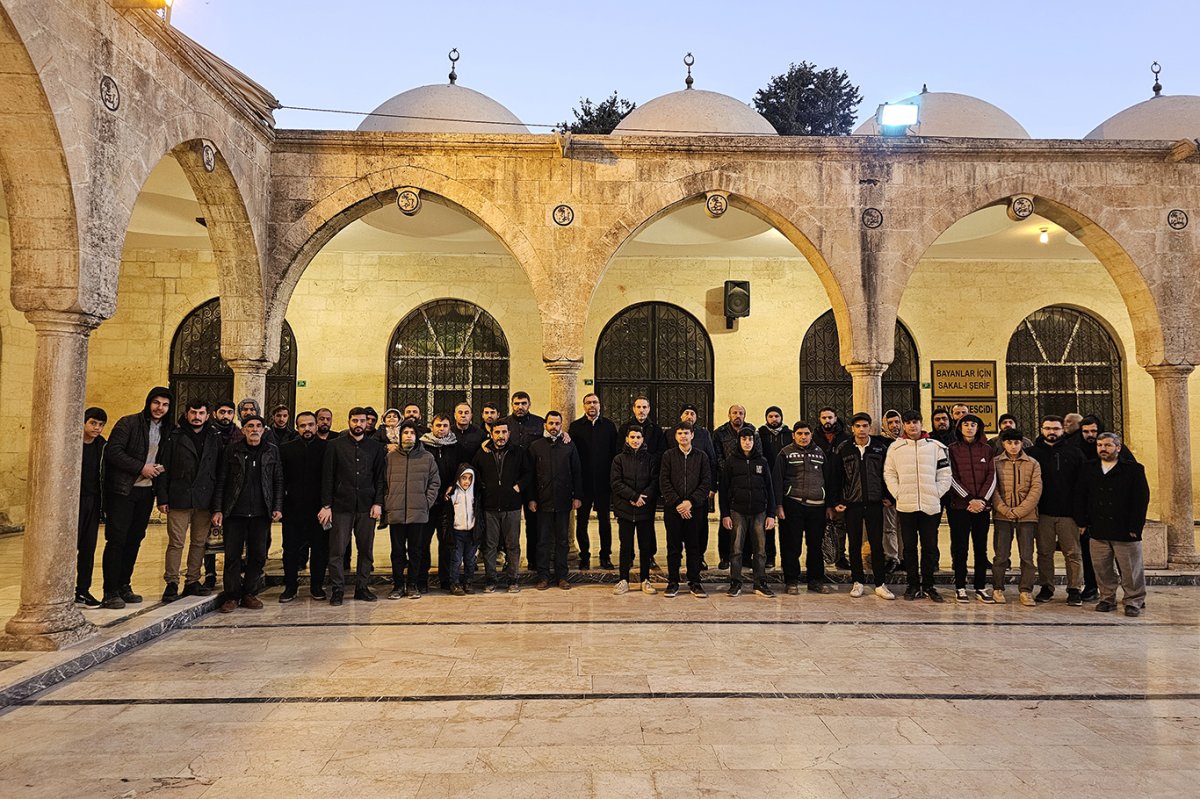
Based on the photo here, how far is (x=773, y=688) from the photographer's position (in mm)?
4059

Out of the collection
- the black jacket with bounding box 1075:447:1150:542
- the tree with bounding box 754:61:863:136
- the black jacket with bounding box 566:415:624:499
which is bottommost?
the black jacket with bounding box 1075:447:1150:542

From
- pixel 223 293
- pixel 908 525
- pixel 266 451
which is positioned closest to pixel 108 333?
pixel 223 293

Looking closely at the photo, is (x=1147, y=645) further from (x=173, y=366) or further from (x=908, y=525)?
(x=173, y=366)

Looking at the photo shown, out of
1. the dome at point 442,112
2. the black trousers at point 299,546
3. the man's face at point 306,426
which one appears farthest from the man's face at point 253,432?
the dome at point 442,112

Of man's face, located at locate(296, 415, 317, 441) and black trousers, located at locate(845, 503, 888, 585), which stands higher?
man's face, located at locate(296, 415, 317, 441)

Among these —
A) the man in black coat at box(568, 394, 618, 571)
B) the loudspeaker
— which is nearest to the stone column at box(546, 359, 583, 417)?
the man in black coat at box(568, 394, 618, 571)

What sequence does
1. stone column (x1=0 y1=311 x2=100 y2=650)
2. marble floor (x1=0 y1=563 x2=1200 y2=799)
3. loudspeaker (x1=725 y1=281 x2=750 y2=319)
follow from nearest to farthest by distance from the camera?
marble floor (x1=0 y1=563 x2=1200 y2=799), stone column (x1=0 y1=311 x2=100 y2=650), loudspeaker (x1=725 y1=281 x2=750 y2=319)

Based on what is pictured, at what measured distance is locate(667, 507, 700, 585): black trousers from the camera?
250 inches

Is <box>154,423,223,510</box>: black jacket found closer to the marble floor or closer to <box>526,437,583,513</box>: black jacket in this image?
the marble floor

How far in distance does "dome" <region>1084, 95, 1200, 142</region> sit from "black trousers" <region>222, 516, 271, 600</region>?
34.1 ft

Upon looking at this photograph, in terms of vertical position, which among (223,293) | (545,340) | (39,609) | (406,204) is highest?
(406,204)

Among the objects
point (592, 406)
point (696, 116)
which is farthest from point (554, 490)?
point (696, 116)

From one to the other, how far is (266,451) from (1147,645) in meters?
6.23

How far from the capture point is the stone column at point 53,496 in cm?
464
